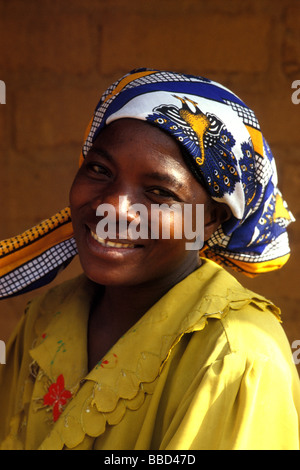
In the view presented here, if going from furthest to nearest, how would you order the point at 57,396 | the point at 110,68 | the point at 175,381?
1. the point at 110,68
2. the point at 57,396
3. the point at 175,381

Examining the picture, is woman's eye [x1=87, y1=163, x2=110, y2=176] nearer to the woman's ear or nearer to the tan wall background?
the woman's ear

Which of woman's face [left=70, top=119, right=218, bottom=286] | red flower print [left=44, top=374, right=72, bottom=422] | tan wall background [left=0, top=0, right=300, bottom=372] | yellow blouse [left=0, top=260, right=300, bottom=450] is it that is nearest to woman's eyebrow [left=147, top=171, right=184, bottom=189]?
woman's face [left=70, top=119, right=218, bottom=286]

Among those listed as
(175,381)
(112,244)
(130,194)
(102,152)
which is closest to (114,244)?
(112,244)

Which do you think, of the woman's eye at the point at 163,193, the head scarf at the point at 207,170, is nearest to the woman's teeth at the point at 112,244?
the woman's eye at the point at 163,193

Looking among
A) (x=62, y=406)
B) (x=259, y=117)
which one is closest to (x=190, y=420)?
(x=62, y=406)

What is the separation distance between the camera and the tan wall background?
10.2ft

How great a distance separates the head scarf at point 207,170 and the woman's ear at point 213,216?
3 centimetres

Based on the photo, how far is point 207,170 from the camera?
198cm

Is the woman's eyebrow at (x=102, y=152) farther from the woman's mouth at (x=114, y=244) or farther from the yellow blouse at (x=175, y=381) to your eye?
the yellow blouse at (x=175, y=381)

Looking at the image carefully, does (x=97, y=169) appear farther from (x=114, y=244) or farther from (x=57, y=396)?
(x=57, y=396)

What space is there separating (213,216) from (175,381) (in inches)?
20.3

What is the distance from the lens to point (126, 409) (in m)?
1.89

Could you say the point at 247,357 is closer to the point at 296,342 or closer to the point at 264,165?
the point at 264,165

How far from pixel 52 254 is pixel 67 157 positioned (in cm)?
103
